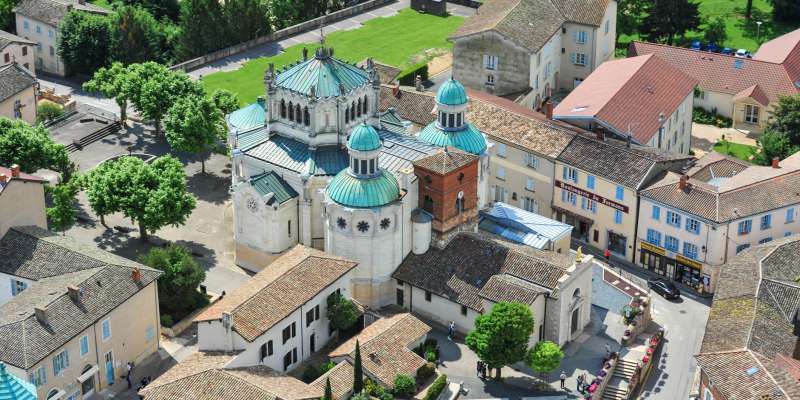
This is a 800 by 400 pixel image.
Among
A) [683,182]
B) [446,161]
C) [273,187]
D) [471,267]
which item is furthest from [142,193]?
[683,182]

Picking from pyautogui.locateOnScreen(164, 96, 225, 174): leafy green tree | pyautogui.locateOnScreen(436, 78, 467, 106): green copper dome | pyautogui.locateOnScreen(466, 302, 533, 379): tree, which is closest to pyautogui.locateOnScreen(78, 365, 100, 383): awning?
pyautogui.locateOnScreen(466, 302, 533, 379): tree

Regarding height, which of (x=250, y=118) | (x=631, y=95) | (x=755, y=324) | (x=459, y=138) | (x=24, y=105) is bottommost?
(x=755, y=324)

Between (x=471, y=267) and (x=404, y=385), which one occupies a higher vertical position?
(x=471, y=267)

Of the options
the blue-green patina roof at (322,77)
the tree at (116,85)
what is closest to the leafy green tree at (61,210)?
the blue-green patina roof at (322,77)

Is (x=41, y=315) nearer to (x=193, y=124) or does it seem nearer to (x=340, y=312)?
(x=340, y=312)

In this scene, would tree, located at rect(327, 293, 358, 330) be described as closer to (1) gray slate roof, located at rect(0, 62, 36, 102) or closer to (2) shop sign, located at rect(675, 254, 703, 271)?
(2) shop sign, located at rect(675, 254, 703, 271)

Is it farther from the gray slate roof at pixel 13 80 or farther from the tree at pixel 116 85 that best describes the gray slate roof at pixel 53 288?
the gray slate roof at pixel 13 80
